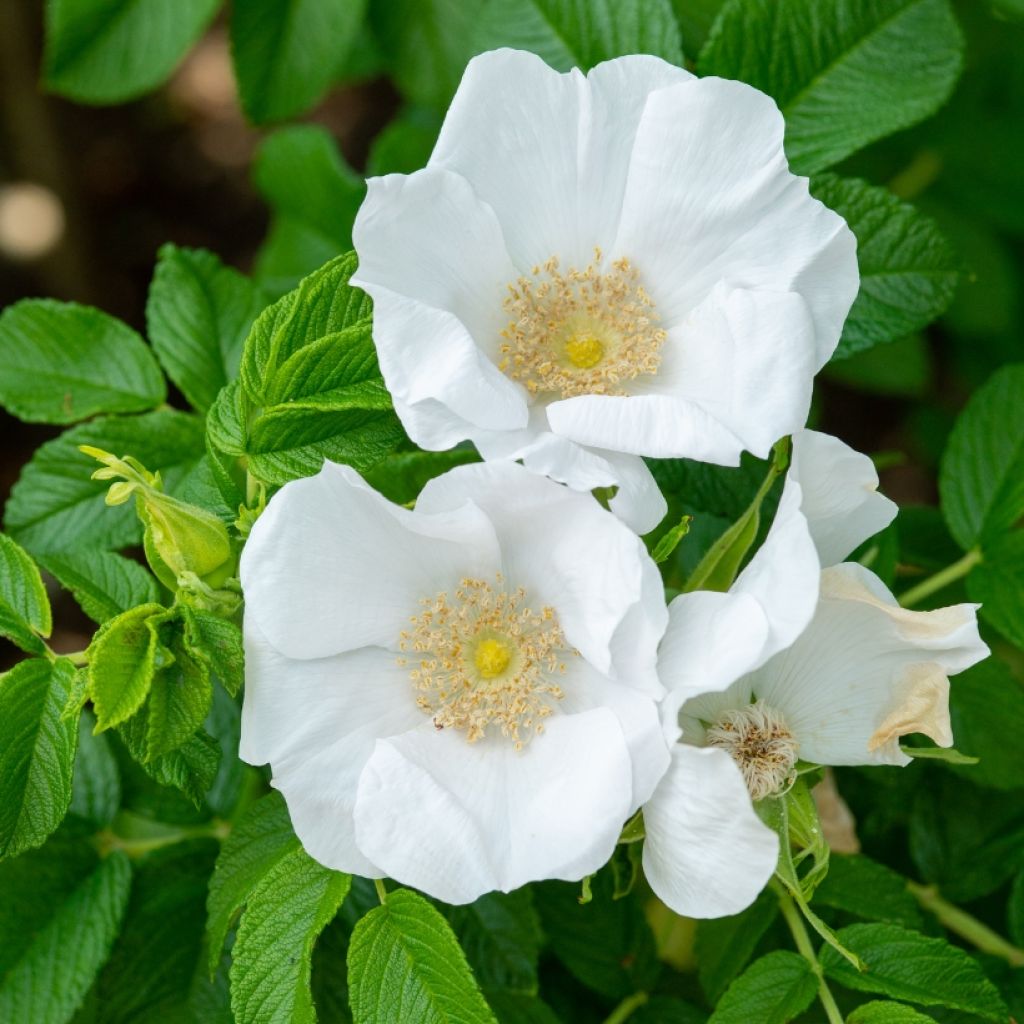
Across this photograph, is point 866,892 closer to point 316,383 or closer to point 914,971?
point 914,971

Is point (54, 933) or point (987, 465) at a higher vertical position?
point (987, 465)

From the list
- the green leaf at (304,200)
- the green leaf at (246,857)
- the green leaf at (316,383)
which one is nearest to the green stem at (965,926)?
the green leaf at (246,857)

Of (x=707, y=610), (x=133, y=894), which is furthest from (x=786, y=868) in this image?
(x=133, y=894)

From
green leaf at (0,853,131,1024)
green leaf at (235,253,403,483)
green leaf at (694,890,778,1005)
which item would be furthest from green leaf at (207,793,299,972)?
green leaf at (694,890,778,1005)

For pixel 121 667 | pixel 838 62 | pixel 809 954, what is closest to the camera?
pixel 121 667

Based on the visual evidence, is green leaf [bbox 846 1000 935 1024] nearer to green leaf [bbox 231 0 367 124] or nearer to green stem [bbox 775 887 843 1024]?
green stem [bbox 775 887 843 1024]

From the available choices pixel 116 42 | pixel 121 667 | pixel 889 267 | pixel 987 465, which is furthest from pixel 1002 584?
pixel 116 42

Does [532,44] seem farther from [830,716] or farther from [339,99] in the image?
[339,99]

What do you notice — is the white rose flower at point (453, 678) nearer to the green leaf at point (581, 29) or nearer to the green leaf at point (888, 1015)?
the green leaf at point (888, 1015)
